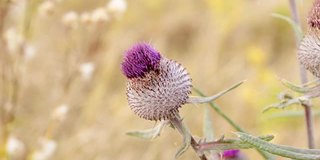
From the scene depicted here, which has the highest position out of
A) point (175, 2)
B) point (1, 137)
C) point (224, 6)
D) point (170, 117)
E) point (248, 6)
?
point (175, 2)

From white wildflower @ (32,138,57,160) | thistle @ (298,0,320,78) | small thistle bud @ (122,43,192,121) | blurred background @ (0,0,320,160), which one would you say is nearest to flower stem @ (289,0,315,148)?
blurred background @ (0,0,320,160)

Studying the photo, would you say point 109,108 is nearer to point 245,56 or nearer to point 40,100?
point 40,100

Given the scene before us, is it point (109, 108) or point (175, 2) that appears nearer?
point (109, 108)

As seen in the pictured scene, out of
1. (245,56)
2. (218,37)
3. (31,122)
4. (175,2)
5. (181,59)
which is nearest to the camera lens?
(31,122)

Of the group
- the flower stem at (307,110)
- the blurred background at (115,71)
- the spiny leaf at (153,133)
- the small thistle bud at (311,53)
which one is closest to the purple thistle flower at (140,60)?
the spiny leaf at (153,133)

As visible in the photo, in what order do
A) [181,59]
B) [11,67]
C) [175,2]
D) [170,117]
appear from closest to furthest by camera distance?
[170,117] < [11,67] < [181,59] < [175,2]

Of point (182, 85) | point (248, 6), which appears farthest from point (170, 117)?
point (248, 6)
